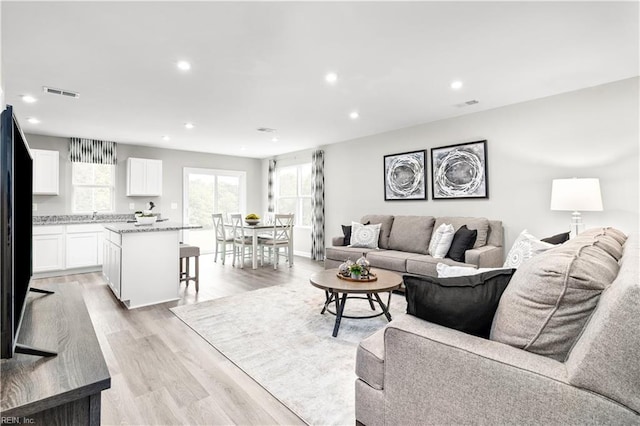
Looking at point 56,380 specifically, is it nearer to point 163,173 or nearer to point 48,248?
point 48,248

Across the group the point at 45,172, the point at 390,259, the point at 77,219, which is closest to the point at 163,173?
the point at 77,219

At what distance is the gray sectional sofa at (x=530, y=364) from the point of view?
2.93ft

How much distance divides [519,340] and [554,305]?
185 millimetres

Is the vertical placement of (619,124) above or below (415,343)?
above

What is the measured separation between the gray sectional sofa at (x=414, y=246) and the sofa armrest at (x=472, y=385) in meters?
2.71

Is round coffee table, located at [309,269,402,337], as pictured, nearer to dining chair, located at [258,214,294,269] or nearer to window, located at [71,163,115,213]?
dining chair, located at [258,214,294,269]

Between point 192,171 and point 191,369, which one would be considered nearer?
point 191,369

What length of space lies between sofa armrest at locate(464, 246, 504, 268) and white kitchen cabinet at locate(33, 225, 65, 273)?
640cm

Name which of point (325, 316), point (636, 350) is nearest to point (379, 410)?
point (636, 350)

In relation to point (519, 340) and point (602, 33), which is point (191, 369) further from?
point (602, 33)

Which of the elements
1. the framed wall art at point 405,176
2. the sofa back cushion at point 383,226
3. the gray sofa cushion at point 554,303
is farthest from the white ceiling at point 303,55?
the gray sofa cushion at point 554,303

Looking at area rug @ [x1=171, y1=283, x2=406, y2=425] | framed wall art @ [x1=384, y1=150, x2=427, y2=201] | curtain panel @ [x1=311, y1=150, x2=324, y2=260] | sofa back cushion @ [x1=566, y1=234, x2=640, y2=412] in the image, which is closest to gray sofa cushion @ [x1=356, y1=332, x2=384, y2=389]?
area rug @ [x1=171, y1=283, x2=406, y2=425]

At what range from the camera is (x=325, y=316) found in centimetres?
341

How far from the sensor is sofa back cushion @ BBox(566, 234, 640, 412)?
0.87 meters
